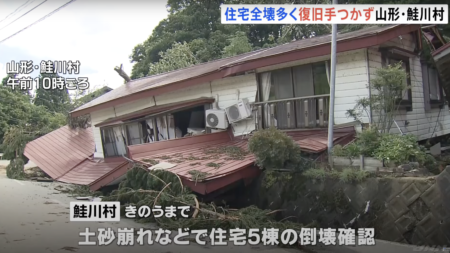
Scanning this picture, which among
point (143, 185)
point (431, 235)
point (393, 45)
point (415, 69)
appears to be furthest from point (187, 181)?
point (415, 69)

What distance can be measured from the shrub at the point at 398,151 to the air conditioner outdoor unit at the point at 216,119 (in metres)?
4.24

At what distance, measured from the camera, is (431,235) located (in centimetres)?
466

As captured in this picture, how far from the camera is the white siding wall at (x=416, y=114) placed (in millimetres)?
8223

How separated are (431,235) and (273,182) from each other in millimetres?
2706

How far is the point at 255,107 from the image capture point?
8.96 m

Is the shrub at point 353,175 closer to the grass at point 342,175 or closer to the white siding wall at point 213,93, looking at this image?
the grass at point 342,175

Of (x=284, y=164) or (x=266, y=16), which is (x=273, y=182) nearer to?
(x=284, y=164)

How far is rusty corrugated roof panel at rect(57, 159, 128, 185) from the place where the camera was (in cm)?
1084

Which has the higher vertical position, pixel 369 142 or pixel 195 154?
pixel 369 142

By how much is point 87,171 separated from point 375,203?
9612mm

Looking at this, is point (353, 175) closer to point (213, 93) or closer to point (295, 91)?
point (295, 91)

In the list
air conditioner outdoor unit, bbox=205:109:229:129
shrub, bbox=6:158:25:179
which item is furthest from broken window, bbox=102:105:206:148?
shrub, bbox=6:158:25:179

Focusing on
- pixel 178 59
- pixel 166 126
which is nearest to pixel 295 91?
pixel 166 126

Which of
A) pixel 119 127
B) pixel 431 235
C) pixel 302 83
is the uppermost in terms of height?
pixel 302 83
